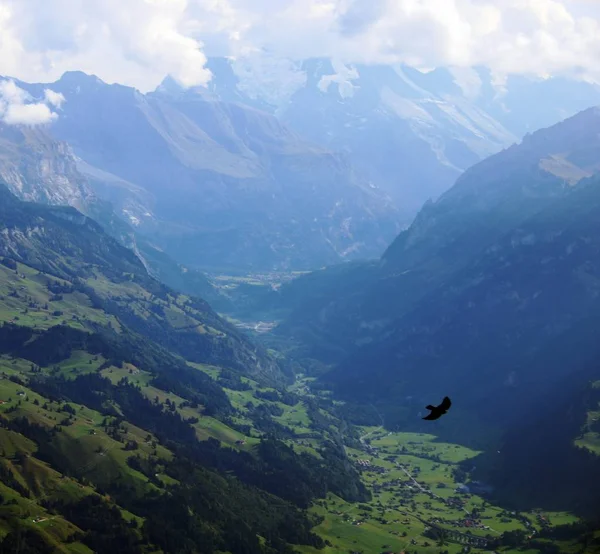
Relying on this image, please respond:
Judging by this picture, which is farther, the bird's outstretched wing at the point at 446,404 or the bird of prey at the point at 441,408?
the bird of prey at the point at 441,408

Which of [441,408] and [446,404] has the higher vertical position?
[446,404]

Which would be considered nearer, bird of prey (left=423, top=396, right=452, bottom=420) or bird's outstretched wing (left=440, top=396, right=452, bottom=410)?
bird's outstretched wing (left=440, top=396, right=452, bottom=410)

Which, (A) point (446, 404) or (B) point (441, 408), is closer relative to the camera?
(A) point (446, 404)
